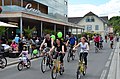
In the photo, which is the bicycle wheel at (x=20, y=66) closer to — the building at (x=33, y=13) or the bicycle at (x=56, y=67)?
the bicycle at (x=56, y=67)

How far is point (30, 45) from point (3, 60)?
24.7 ft

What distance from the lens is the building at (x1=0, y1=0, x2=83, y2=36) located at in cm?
2912

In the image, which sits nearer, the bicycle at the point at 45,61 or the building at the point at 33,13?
the bicycle at the point at 45,61

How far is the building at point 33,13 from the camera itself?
95.5ft

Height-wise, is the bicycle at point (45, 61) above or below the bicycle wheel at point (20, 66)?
above

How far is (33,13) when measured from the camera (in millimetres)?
33406

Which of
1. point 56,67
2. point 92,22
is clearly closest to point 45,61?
point 56,67

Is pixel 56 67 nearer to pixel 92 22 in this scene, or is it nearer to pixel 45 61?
pixel 45 61

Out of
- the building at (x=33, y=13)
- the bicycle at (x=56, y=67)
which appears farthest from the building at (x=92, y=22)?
the bicycle at (x=56, y=67)

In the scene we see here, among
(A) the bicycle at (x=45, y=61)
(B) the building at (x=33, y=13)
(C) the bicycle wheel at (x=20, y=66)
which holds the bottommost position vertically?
(C) the bicycle wheel at (x=20, y=66)

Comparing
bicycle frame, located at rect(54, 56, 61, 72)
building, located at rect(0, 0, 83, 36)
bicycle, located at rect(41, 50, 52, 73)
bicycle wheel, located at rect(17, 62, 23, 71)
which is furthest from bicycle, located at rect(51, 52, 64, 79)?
building, located at rect(0, 0, 83, 36)

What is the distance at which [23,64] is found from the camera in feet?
47.1

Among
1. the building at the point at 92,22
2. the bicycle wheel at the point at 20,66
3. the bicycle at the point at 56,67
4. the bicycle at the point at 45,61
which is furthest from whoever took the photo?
the building at the point at 92,22

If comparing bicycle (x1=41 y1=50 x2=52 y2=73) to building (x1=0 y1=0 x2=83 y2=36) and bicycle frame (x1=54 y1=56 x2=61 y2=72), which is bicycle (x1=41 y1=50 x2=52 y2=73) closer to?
bicycle frame (x1=54 y1=56 x2=61 y2=72)
